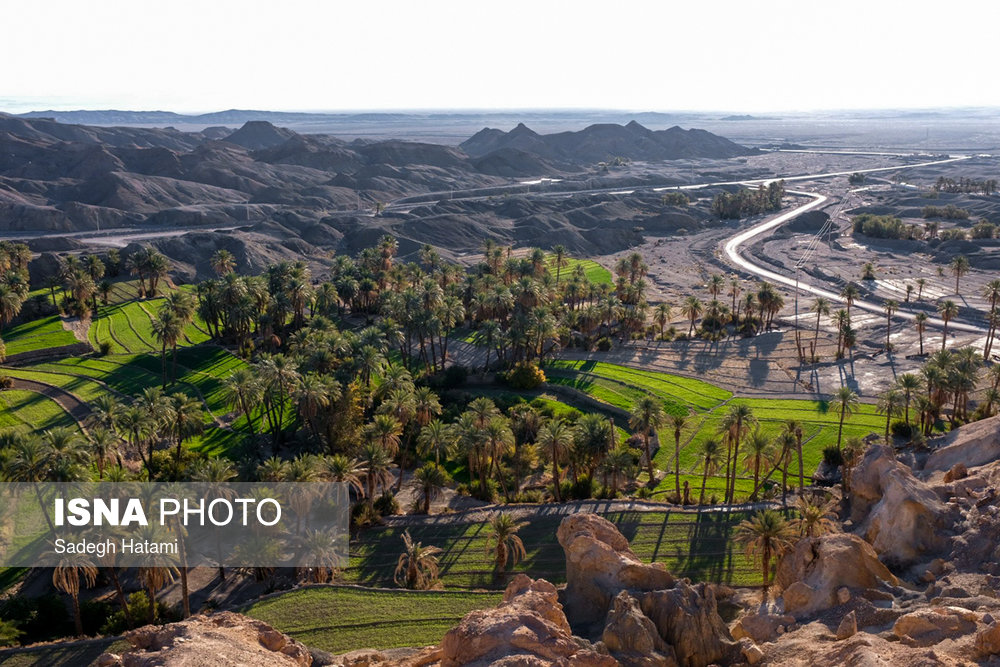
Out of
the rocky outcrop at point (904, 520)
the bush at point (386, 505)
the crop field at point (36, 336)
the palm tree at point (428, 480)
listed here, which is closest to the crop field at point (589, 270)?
the crop field at point (36, 336)

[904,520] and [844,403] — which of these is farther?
[844,403]

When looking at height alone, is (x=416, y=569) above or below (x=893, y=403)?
below

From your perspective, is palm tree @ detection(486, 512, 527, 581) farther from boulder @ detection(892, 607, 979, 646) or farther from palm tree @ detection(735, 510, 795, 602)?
boulder @ detection(892, 607, 979, 646)

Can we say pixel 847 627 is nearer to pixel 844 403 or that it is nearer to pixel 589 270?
pixel 844 403

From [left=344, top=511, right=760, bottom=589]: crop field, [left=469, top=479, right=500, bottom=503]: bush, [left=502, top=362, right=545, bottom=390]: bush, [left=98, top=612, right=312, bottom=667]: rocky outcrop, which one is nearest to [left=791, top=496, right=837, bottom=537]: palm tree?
[left=344, top=511, right=760, bottom=589]: crop field

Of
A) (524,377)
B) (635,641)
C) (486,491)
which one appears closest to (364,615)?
(635,641)

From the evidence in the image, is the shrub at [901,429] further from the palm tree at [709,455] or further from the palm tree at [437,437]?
the palm tree at [437,437]

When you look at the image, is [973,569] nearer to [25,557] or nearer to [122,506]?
[122,506]
